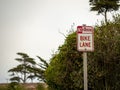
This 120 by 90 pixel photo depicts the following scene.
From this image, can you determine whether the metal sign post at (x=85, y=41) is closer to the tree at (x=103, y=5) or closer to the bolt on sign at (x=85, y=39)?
the bolt on sign at (x=85, y=39)

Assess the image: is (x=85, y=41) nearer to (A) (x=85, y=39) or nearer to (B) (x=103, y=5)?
(A) (x=85, y=39)

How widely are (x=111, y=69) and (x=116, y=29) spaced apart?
184cm

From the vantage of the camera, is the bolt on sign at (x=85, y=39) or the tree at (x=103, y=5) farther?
the tree at (x=103, y=5)

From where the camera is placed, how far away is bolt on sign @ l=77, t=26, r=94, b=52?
11.2m

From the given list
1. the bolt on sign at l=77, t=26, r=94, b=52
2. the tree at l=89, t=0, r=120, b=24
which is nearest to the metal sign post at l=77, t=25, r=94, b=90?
the bolt on sign at l=77, t=26, r=94, b=52

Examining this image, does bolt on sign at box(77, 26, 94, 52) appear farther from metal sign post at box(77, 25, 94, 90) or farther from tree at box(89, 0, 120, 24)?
tree at box(89, 0, 120, 24)

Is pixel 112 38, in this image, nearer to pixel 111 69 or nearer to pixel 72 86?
pixel 111 69

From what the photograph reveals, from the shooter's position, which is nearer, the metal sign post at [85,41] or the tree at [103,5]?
the metal sign post at [85,41]

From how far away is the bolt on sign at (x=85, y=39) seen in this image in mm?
11203

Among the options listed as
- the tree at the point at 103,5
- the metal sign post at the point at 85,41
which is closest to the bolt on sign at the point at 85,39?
the metal sign post at the point at 85,41

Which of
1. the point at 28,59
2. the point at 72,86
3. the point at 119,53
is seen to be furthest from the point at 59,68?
the point at 28,59

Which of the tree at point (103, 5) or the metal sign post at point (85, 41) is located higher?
the tree at point (103, 5)

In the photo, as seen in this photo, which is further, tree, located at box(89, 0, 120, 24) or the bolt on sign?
tree, located at box(89, 0, 120, 24)

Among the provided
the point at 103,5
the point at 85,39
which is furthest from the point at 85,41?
the point at 103,5
